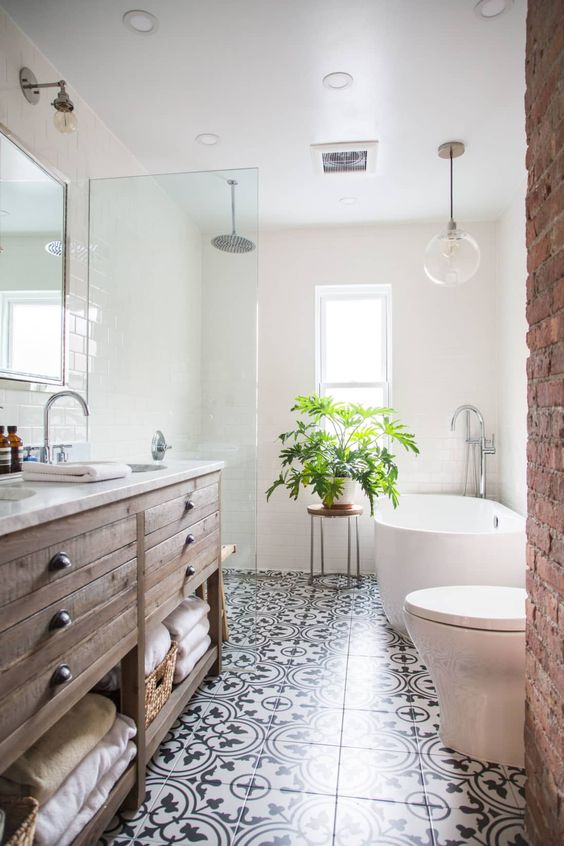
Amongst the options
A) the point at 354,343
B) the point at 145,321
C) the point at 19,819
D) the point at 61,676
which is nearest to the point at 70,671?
the point at 61,676

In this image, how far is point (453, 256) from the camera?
3.10 meters

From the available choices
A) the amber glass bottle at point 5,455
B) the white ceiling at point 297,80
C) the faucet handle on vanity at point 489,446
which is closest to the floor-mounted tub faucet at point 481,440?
the faucet handle on vanity at point 489,446

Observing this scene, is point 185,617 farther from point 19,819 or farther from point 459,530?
point 459,530

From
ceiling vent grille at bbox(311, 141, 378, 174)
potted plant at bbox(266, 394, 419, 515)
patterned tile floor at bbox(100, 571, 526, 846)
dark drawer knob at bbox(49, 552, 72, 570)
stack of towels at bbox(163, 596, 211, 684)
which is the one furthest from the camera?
potted plant at bbox(266, 394, 419, 515)

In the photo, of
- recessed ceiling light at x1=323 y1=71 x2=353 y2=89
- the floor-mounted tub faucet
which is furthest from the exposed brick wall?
the floor-mounted tub faucet

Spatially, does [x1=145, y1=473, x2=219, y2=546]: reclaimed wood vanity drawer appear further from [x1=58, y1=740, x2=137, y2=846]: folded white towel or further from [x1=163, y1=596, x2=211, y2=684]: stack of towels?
[x1=58, y1=740, x2=137, y2=846]: folded white towel

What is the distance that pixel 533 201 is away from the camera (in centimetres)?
145

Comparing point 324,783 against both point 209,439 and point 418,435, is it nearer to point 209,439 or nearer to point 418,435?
point 209,439

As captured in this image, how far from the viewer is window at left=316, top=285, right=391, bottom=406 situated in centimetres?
435

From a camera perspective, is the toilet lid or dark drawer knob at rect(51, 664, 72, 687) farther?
the toilet lid

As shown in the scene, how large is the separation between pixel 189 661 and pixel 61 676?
987mm

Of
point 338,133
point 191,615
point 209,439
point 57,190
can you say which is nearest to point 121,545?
point 191,615

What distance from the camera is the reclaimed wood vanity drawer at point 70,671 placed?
106 centimetres

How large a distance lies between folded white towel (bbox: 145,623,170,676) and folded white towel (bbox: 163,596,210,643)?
0.35ft
